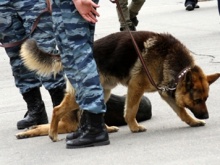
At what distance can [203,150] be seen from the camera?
5223 mm

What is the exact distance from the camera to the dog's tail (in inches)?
241

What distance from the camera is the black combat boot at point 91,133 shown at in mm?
5555

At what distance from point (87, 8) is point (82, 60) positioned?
441mm

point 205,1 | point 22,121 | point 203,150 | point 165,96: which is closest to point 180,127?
point 165,96

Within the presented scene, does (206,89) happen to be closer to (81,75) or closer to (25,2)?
(81,75)

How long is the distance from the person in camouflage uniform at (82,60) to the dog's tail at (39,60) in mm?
593

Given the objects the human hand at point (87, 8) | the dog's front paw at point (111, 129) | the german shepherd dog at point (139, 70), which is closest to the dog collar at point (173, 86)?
the german shepherd dog at point (139, 70)

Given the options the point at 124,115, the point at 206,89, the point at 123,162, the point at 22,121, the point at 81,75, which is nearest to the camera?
the point at 123,162

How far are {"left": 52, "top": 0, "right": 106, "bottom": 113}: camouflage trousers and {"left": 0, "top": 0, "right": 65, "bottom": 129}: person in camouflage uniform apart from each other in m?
0.87

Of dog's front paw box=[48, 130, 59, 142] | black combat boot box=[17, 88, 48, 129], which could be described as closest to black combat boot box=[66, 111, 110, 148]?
dog's front paw box=[48, 130, 59, 142]

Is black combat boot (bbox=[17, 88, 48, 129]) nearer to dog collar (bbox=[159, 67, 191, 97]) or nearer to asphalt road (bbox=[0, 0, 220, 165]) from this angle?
asphalt road (bbox=[0, 0, 220, 165])

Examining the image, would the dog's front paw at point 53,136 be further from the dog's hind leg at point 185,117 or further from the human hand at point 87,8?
the human hand at point 87,8

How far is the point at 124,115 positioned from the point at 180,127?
54 centimetres

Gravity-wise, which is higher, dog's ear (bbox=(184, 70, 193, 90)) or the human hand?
the human hand
